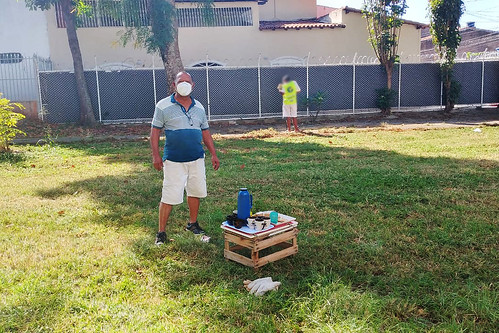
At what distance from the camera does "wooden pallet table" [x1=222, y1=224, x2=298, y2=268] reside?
442 cm

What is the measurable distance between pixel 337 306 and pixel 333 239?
1.59 m

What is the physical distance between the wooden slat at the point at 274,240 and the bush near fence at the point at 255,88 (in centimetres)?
1444

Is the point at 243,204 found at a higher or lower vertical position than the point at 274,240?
higher

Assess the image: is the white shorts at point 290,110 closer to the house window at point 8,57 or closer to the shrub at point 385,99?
the shrub at point 385,99

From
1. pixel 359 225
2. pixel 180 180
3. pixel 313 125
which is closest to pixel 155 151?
A: pixel 180 180

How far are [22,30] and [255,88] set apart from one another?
10376 mm

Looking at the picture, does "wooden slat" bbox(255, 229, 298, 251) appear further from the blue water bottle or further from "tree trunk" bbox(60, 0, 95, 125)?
"tree trunk" bbox(60, 0, 95, 125)

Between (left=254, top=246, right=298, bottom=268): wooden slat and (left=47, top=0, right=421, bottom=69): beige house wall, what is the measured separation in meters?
17.9

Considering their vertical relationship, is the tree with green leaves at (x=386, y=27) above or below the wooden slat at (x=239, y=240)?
above

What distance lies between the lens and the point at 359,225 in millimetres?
5547

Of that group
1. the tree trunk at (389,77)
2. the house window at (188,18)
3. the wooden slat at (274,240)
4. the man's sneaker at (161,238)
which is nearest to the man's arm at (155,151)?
the man's sneaker at (161,238)

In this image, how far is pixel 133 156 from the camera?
11.0 m

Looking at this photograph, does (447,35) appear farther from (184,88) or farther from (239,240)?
(239,240)

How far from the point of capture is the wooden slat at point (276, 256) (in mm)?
4479
